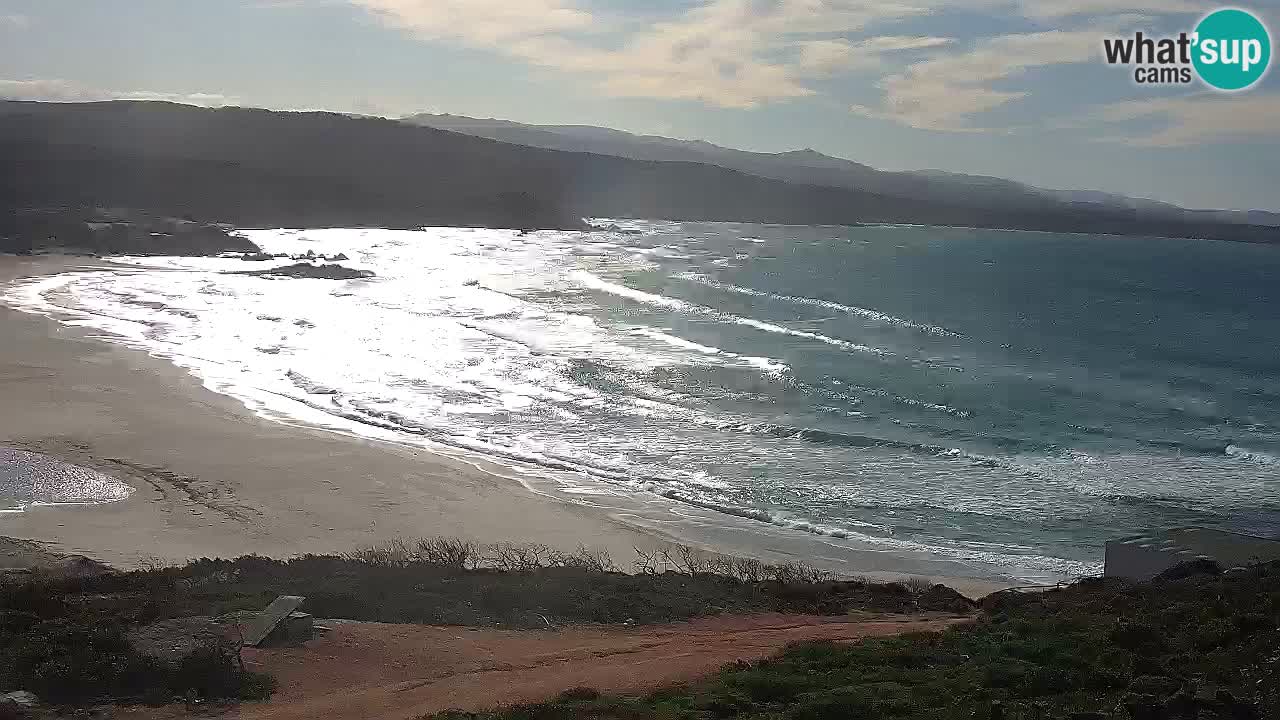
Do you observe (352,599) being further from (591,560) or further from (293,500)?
(293,500)

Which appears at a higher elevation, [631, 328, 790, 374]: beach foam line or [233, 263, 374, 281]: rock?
[233, 263, 374, 281]: rock

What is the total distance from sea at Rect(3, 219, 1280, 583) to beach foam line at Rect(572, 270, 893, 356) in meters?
0.30

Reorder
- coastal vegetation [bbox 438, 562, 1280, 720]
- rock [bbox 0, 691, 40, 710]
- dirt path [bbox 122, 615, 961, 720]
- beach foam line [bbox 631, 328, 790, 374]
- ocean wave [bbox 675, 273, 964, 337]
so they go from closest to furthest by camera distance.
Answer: coastal vegetation [bbox 438, 562, 1280, 720] < rock [bbox 0, 691, 40, 710] < dirt path [bbox 122, 615, 961, 720] < beach foam line [bbox 631, 328, 790, 374] < ocean wave [bbox 675, 273, 964, 337]

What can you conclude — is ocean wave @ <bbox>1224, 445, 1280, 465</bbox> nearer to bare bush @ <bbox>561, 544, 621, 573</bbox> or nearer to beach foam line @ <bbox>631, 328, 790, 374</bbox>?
beach foam line @ <bbox>631, 328, 790, 374</bbox>

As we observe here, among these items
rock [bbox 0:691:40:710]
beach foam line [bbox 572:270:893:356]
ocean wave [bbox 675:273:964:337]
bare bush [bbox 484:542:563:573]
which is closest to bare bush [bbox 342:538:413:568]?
bare bush [bbox 484:542:563:573]

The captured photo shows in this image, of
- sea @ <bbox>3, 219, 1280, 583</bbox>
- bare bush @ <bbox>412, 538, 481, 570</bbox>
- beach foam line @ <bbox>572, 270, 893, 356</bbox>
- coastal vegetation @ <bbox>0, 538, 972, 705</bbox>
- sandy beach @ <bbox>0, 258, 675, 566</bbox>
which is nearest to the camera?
coastal vegetation @ <bbox>0, 538, 972, 705</bbox>

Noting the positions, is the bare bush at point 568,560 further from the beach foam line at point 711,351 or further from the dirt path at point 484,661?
the beach foam line at point 711,351

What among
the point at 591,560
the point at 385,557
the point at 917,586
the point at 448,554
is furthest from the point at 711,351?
the point at 385,557

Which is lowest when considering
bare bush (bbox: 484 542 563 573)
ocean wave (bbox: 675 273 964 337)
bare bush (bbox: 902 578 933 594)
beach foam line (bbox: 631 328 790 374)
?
bare bush (bbox: 902 578 933 594)

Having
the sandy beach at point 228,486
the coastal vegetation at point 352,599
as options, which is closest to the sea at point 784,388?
the sandy beach at point 228,486

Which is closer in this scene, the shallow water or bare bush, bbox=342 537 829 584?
bare bush, bbox=342 537 829 584

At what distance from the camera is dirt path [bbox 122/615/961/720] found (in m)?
10.9

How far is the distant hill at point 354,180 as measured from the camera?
104m

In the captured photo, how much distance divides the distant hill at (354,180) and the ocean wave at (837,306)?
5271cm
